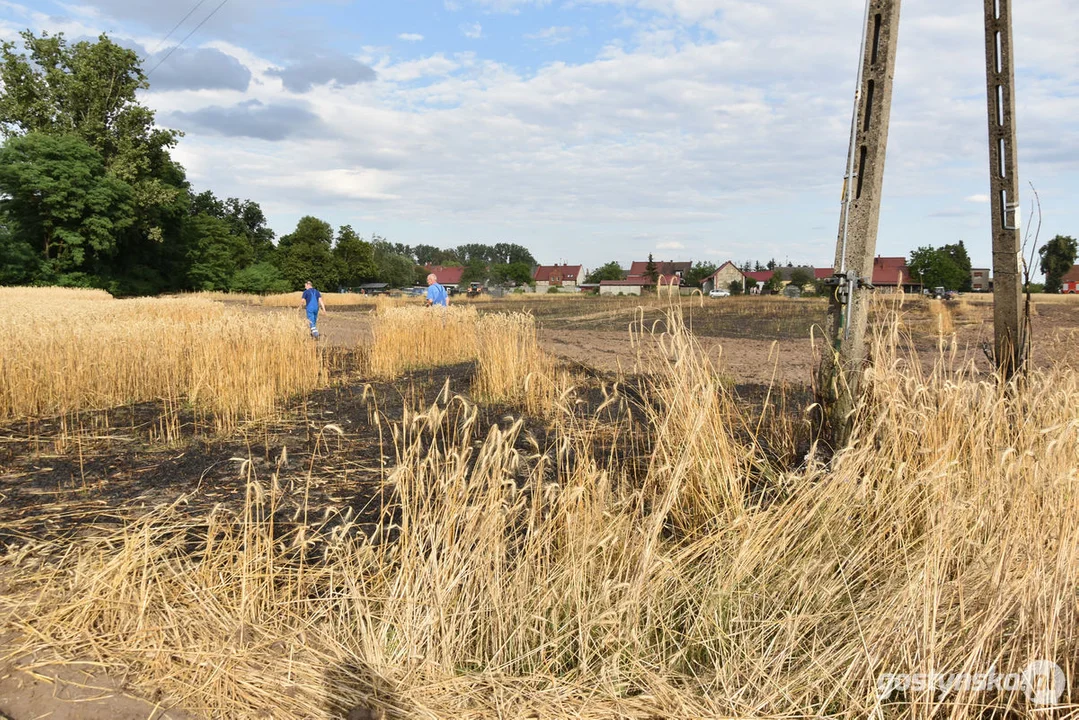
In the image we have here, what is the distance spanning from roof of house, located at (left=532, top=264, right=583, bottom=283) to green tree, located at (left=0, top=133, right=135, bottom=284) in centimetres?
8300

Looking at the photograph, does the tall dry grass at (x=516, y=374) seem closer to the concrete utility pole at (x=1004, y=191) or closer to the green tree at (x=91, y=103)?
the concrete utility pole at (x=1004, y=191)

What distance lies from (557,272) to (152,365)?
117 meters

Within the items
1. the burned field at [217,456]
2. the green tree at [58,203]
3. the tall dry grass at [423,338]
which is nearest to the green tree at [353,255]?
the green tree at [58,203]

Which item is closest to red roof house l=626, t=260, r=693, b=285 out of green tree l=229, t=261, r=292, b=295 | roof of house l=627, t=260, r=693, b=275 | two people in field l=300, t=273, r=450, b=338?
roof of house l=627, t=260, r=693, b=275

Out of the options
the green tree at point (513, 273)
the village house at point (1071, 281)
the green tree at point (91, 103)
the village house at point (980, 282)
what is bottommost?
the village house at point (980, 282)

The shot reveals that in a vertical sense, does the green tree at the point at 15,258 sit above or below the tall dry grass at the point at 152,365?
above

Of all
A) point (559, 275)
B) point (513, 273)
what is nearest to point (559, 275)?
point (559, 275)

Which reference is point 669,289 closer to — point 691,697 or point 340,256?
point 691,697

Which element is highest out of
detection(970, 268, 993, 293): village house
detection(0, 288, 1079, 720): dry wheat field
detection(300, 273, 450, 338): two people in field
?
detection(970, 268, 993, 293): village house

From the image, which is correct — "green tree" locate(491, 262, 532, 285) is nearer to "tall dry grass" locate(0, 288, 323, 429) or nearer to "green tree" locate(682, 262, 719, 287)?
"green tree" locate(682, 262, 719, 287)

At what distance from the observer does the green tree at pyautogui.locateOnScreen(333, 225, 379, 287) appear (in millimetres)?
77250

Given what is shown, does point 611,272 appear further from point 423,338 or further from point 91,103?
point 423,338

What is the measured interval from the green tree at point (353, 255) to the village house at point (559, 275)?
138ft

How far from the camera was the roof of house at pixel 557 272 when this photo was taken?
122500 mm
